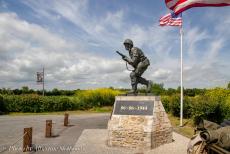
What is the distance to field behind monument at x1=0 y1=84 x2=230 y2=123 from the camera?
18.6 metres

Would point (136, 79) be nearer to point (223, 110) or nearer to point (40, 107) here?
point (223, 110)

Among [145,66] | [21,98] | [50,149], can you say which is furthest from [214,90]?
[21,98]

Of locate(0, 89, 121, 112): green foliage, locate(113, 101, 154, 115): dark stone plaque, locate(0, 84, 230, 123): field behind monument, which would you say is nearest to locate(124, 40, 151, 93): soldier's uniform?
locate(113, 101, 154, 115): dark stone plaque

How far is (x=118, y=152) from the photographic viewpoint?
1083 cm

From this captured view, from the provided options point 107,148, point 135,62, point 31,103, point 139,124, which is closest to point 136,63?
point 135,62

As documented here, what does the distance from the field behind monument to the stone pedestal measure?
704 centimetres

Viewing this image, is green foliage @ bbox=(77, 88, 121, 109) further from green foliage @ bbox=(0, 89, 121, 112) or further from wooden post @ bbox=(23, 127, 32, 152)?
wooden post @ bbox=(23, 127, 32, 152)

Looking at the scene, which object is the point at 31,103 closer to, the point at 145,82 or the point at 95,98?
the point at 95,98

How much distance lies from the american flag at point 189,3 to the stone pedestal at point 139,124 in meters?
4.77

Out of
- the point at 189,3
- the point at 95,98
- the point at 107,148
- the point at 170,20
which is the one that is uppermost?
the point at 170,20

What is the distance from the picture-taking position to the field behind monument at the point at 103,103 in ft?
61.1

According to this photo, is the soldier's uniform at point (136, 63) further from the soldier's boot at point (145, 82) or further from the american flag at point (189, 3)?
the american flag at point (189, 3)

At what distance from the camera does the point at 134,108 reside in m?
12.1

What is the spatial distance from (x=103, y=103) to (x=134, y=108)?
23881 millimetres
